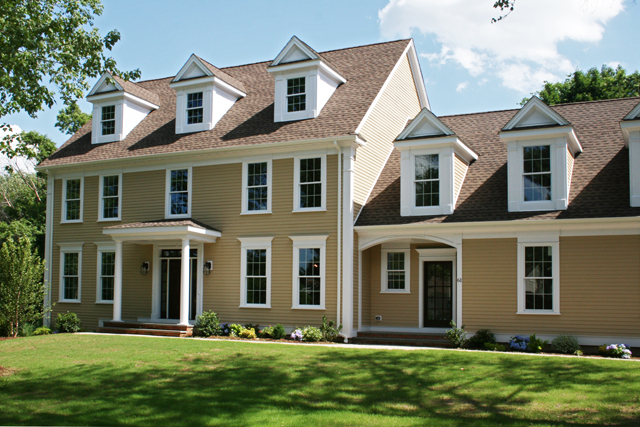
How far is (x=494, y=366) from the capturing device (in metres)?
12.1

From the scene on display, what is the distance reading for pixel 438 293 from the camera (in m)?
18.7

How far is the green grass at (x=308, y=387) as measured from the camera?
8.54m

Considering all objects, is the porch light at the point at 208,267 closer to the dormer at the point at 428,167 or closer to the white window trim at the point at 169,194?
the white window trim at the point at 169,194

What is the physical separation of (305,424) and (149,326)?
12.5m

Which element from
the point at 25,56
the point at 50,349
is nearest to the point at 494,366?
the point at 50,349

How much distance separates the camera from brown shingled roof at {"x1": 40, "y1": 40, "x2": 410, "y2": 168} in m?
19.2

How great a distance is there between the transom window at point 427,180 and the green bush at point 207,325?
7.29 meters

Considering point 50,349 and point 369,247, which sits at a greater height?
point 369,247

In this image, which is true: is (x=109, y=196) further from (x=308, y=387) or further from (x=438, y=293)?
(x=308, y=387)

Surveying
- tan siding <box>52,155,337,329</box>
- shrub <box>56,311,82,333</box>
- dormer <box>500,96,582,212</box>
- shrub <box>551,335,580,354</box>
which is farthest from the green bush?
shrub <box>551,335,580,354</box>

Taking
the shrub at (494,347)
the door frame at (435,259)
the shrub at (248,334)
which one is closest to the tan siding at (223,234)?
the shrub at (248,334)

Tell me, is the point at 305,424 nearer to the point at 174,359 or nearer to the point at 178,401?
the point at 178,401

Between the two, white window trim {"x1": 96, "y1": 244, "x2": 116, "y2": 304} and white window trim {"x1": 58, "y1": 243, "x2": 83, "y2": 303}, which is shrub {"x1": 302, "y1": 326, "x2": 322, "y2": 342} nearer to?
white window trim {"x1": 96, "y1": 244, "x2": 116, "y2": 304}

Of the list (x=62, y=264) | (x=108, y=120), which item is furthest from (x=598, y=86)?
(x=62, y=264)
